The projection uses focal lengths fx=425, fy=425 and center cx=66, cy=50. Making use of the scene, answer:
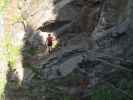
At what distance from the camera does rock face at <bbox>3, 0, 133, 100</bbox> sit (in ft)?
42.3

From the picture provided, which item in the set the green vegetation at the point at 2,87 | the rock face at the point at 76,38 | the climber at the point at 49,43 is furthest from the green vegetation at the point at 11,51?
the green vegetation at the point at 2,87

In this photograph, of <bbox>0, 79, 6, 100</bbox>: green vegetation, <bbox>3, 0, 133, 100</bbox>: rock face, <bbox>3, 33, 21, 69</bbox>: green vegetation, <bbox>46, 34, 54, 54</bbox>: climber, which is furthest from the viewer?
<bbox>46, 34, 54, 54</bbox>: climber

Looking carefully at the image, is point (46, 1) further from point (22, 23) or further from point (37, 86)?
point (37, 86)

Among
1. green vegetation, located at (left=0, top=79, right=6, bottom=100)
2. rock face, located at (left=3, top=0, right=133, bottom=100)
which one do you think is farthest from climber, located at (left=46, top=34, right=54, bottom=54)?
green vegetation, located at (left=0, top=79, right=6, bottom=100)

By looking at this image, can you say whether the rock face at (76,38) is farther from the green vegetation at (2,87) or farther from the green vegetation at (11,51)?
the green vegetation at (2,87)

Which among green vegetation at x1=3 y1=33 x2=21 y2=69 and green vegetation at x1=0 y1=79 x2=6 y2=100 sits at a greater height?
green vegetation at x1=3 y1=33 x2=21 y2=69

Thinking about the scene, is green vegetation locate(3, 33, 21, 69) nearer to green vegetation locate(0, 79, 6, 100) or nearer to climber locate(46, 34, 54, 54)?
climber locate(46, 34, 54, 54)

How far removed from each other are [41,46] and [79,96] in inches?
207

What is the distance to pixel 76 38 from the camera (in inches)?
644

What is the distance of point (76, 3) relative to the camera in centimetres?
1731

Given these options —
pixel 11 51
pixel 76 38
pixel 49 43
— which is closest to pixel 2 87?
pixel 11 51

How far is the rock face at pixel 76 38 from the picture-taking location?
508 inches

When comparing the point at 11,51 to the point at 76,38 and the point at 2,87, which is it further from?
the point at 2,87

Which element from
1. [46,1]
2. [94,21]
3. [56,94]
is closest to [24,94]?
[56,94]
